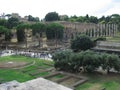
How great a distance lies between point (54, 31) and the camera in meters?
76.3

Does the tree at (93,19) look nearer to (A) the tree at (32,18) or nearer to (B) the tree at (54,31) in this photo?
(B) the tree at (54,31)

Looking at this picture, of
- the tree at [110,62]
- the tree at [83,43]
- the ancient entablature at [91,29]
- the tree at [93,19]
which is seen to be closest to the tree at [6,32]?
the ancient entablature at [91,29]

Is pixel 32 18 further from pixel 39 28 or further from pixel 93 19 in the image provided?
pixel 39 28

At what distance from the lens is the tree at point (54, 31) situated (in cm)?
7562

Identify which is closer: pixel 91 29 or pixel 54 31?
pixel 54 31

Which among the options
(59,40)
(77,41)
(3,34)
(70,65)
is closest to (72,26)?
(59,40)

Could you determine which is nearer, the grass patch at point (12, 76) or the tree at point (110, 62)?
the grass patch at point (12, 76)

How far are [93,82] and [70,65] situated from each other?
5.76 meters

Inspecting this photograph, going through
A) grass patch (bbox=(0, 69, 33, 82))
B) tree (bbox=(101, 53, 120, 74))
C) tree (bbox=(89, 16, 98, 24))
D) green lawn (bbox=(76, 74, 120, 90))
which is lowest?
green lawn (bbox=(76, 74, 120, 90))

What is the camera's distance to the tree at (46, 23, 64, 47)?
7562 centimetres

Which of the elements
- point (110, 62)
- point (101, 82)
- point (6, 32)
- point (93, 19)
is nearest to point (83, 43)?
point (110, 62)

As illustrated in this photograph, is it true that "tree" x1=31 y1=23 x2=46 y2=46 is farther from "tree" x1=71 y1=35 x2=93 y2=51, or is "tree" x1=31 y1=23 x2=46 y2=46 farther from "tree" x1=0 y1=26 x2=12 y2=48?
"tree" x1=71 y1=35 x2=93 y2=51

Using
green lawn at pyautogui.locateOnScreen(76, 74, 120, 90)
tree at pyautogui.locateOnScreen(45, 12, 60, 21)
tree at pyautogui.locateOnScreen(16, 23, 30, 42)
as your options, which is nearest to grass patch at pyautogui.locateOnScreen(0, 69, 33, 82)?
green lawn at pyautogui.locateOnScreen(76, 74, 120, 90)

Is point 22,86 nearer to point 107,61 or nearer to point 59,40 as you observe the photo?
→ point 107,61
